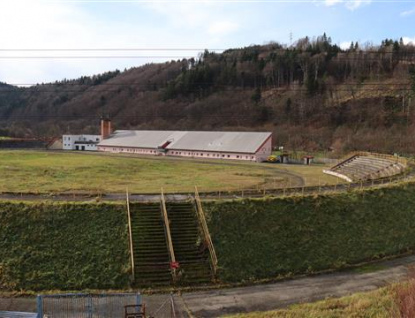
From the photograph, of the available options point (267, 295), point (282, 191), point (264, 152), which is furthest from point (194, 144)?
point (267, 295)

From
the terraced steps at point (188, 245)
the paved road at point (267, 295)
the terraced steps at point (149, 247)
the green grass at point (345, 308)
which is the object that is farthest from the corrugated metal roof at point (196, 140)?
the green grass at point (345, 308)

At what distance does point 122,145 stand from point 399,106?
54.3 m

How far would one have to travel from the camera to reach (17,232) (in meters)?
19.0

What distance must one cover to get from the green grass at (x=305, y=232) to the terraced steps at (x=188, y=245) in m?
0.78

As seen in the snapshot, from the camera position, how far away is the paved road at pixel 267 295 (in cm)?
1472

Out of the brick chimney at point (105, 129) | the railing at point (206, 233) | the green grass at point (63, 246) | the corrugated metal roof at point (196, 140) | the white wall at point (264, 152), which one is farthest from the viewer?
the brick chimney at point (105, 129)

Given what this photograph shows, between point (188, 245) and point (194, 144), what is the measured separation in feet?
129

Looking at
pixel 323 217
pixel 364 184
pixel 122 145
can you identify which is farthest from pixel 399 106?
pixel 323 217

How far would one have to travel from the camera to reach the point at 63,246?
60.2ft

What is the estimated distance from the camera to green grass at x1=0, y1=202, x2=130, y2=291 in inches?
658

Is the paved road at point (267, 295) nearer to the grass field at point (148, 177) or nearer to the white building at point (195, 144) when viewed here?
the grass field at point (148, 177)

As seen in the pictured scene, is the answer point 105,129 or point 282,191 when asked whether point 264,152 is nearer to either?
point 282,191

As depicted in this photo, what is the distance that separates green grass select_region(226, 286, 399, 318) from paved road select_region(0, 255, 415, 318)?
37.8 inches

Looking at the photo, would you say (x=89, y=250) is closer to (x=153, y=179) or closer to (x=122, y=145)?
(x=153, y=179)
